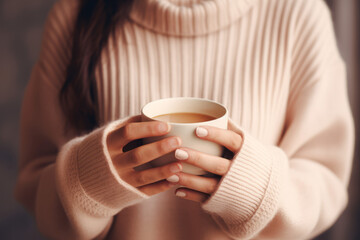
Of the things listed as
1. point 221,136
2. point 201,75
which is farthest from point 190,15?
point 221,136

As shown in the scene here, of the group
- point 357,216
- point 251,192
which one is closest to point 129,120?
point 251,192

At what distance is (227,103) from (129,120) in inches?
10.4

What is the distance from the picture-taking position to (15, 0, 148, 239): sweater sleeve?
52 cm

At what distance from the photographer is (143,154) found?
1.49ft

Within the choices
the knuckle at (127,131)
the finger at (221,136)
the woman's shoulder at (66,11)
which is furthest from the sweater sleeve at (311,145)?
the woman's shoulder at (66,11)

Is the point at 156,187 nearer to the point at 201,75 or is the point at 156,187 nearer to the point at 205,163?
the point at 205,163

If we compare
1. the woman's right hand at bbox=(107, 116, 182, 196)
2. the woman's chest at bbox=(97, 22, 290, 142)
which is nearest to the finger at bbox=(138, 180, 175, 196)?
the woman's right hand at bbox=(107, 116, 182, 196)

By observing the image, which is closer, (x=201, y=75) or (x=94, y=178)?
(x=94, y=178)

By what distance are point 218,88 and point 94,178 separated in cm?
33

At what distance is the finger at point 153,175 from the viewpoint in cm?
45

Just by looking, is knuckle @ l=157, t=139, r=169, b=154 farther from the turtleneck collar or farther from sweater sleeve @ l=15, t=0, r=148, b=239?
the turtleneck collar

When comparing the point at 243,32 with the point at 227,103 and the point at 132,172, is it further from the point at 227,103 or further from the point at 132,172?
the point at 132,172

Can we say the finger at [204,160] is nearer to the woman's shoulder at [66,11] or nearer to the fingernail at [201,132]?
the fingernail at [201,132]

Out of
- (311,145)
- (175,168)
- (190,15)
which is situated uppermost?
(190,15)
